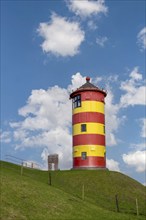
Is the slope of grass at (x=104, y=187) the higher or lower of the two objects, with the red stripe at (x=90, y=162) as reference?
lower

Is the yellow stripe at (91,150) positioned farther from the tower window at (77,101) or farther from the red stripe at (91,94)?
the red stripe at (91,94)

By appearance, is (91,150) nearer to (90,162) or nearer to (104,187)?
(90,162)

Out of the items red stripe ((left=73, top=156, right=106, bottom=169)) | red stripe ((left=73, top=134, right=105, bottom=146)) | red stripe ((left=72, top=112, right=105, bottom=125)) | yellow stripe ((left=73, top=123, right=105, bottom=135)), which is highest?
red stripe ((left=72, top=112, right=105, bottom=125))

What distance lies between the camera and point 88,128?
5847cm

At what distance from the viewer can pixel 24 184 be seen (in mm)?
37094

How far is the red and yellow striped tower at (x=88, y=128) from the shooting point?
5784cm

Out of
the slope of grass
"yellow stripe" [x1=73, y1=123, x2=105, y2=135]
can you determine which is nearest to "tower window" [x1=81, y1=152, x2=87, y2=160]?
the slope of grass

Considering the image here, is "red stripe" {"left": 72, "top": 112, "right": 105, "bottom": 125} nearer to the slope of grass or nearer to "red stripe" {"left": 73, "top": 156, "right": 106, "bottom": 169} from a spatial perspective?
"red stripe" {"left": 73, "top": 156, "right": 106, "bottom": 169}

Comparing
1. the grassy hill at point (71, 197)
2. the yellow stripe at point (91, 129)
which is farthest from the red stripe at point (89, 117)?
the grassy hill at point (71, 197)

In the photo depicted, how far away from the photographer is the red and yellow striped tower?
57.8m

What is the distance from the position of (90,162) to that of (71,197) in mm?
19977

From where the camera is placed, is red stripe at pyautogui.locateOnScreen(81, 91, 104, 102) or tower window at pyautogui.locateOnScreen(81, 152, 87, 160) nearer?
tower window at pyautogui.locateOnScreen(81, 152, 87, 160)

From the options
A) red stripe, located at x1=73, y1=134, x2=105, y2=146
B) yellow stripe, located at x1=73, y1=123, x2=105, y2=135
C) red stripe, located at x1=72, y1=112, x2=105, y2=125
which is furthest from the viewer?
red stripe, located at x1=72, y1=112, x2=105, y2=125

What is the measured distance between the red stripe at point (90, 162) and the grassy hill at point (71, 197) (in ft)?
7.77
